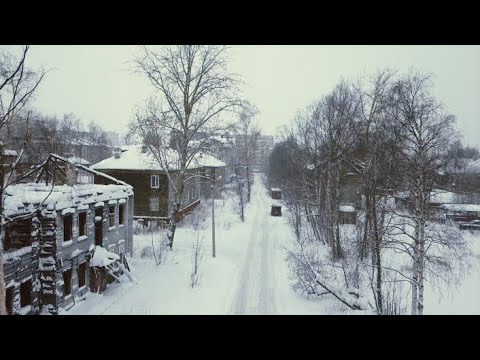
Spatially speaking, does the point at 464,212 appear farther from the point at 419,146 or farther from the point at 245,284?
the point at 245,284

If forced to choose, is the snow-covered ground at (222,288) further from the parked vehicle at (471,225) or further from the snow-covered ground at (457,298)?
the parked vehicle at (471,225)

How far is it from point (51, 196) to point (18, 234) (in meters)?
1.76

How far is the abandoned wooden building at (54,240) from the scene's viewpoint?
11.3 meters

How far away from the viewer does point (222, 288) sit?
1500cm

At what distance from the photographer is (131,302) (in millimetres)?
13484

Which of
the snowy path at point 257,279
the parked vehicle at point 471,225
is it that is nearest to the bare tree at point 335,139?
the snowy path at point 257,279

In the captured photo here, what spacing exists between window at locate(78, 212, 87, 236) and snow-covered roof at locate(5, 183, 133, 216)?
2.18 ft

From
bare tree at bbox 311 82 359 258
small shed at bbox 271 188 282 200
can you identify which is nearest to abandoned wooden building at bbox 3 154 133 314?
bare tree at bbox 311 82 359 258

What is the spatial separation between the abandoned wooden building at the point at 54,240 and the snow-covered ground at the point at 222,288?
102 centimetres

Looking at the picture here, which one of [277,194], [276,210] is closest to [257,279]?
[276,210]

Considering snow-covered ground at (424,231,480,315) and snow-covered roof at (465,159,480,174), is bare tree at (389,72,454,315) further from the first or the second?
snow-covered roof at (465,159,480,174)
